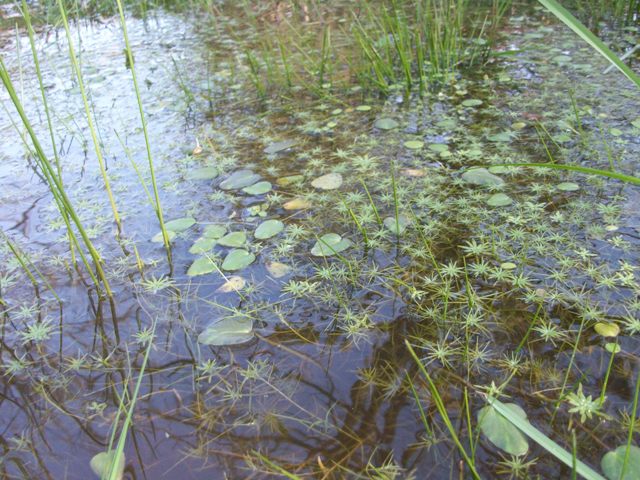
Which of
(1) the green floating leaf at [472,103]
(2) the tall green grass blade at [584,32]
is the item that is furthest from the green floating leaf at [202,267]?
(1) the green floating leaf at [472,103]

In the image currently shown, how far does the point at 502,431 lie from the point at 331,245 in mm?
718

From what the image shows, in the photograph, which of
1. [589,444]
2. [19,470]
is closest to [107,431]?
[19,470]

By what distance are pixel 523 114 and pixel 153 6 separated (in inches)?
162

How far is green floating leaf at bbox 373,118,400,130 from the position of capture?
6.85 feet

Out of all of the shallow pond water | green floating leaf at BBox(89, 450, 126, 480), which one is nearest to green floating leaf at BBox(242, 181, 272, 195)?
the shallow pond water

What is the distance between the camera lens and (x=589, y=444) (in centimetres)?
83

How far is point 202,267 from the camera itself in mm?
1347

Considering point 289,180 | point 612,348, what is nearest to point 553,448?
point 612,348

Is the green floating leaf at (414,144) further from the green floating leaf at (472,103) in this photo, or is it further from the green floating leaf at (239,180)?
the green floating leaf at (239,180)

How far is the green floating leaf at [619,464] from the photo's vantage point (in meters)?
0.75

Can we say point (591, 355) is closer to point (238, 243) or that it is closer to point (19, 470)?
point (238, 243)

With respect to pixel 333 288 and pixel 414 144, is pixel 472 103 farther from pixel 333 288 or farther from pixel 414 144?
pixel 333 288

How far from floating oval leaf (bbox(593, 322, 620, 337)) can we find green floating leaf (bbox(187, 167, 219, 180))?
1439mm

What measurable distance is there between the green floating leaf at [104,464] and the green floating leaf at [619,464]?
2.91 ft
